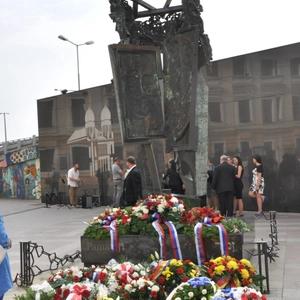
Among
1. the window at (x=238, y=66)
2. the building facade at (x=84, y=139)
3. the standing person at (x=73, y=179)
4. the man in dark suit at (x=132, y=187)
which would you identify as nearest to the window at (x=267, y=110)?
the window at (x=238, y=66)

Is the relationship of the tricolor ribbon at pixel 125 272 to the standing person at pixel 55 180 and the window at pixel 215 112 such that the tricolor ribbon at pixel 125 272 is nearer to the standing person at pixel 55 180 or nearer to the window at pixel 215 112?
the window at pixel 215 112

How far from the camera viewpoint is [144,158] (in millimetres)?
10750

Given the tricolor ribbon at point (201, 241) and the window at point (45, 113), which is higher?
the window at point (45, 113)

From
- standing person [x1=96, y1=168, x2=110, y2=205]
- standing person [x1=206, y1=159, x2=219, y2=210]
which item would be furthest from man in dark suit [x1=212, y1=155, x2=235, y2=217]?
standing person [x1=96, y1=168, x2=110, y2=205]

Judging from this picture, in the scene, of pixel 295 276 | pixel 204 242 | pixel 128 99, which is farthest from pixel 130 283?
pixel 128 99

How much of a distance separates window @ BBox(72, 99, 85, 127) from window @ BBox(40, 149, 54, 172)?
7.42 ft

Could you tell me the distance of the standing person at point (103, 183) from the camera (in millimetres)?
22656

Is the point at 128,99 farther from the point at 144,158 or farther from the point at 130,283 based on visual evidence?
the point at 130,283

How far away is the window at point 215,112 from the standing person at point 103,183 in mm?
5817

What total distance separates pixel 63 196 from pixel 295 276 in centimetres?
1791

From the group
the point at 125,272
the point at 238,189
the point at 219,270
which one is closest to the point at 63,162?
the point at 238,189

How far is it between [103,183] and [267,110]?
803 cm

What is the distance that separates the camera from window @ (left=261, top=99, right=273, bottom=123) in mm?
17234

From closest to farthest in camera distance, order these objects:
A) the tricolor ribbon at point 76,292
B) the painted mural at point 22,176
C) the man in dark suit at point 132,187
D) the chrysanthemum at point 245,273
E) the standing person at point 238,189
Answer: the tricolor ribbon at point 76,292 < the chrysanthemum at point 245,273 < the man in dark suit at point 132,187 < the standing person at point 238,189 < the painted mural at point 22,176
